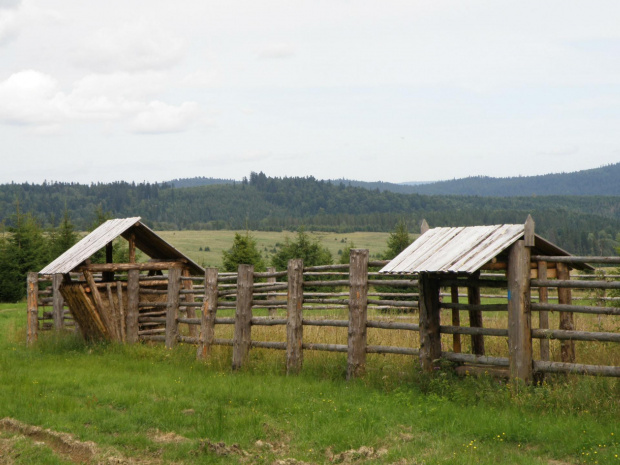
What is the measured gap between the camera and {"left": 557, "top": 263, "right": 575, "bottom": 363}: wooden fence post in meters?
10.0

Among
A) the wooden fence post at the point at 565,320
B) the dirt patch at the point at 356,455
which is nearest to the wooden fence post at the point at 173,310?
the wooden fence post at the point at 565,320

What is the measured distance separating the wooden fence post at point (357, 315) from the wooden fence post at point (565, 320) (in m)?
2.89

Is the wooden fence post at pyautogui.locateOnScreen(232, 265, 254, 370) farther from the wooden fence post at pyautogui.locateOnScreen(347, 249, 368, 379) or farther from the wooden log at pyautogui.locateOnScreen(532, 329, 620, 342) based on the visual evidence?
the wooden log at pyautogui.locateOnScreen(532, 329, 620, 342)

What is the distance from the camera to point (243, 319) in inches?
484

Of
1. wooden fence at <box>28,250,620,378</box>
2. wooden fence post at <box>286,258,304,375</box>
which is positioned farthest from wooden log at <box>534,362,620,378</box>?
wooden fence post at <box>286,258,304,375</box>

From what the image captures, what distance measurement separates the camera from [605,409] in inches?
298

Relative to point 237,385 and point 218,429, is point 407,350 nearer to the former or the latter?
point 237,385

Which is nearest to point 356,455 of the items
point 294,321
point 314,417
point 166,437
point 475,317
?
point 314,417

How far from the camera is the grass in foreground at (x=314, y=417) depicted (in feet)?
22.7

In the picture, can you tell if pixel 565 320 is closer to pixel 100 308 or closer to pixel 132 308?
pixel 132 308

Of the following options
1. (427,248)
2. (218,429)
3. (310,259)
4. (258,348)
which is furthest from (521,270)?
(310,259)

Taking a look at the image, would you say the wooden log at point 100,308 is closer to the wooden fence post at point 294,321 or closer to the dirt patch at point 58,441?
the wooden fence post at point 294,321

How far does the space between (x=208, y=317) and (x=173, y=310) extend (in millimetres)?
1611

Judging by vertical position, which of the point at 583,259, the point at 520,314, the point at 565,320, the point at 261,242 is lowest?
the point at 565,320
